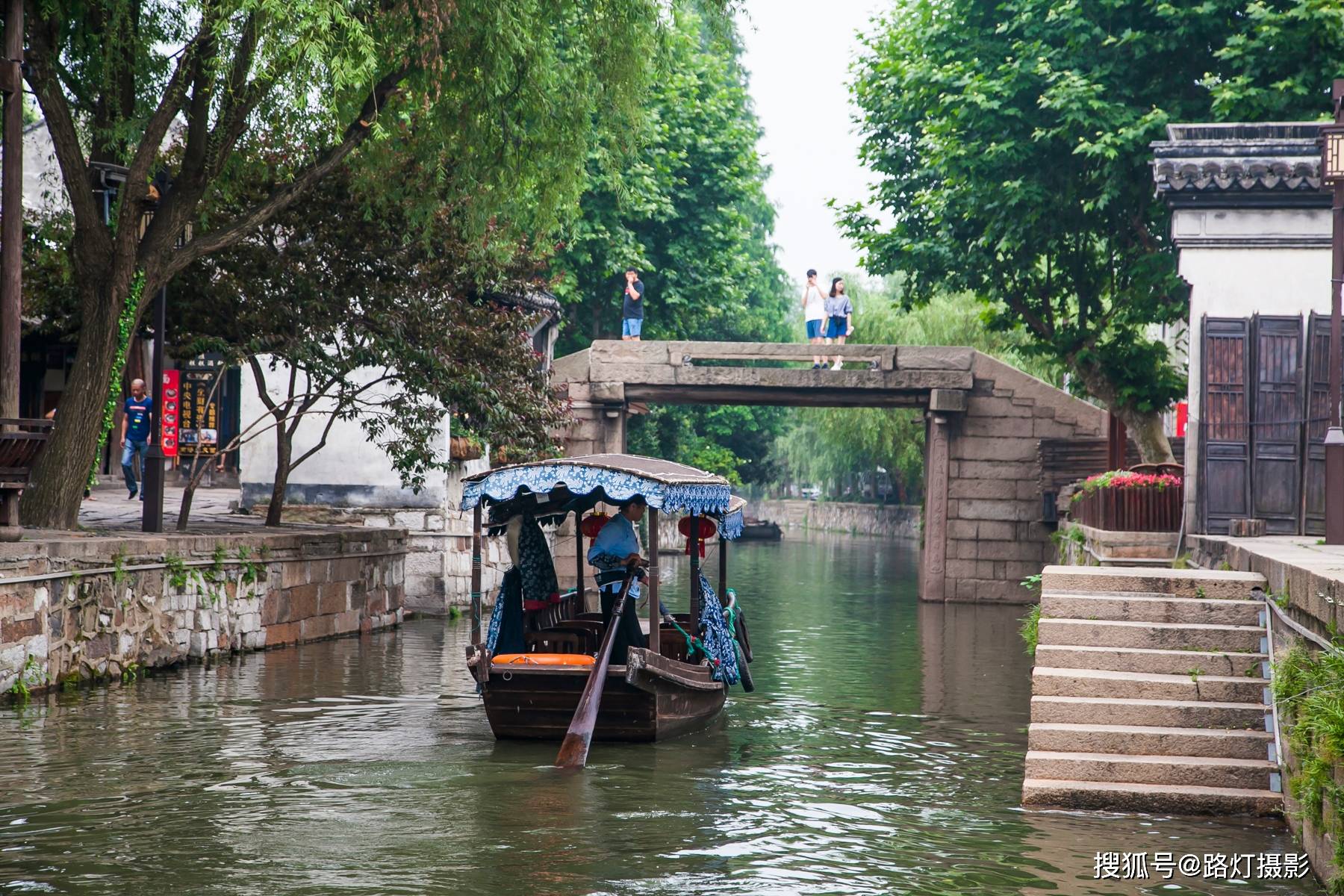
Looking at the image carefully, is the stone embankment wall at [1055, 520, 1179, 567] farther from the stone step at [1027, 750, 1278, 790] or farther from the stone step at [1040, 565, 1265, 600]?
the stone step at [1027, 750, 1278, 790]

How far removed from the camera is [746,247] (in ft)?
161

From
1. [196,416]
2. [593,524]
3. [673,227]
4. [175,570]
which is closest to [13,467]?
[175,570]

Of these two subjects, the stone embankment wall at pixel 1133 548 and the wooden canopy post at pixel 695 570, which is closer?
the wooden canopy post at pixel 695 570

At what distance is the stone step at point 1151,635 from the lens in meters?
10.1

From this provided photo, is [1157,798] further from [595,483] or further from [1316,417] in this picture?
[1316,417]

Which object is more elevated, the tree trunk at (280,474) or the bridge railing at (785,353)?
the bridge railing at (785,353)

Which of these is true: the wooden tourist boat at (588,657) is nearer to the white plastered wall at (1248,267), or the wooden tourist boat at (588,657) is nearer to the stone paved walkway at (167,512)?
the stone paved walkway at (167,512)

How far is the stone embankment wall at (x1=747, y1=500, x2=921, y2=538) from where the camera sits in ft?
179

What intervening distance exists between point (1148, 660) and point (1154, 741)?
84 cm

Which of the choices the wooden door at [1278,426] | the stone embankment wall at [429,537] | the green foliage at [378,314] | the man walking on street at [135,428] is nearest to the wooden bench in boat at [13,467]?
the green foliage at [378,314]

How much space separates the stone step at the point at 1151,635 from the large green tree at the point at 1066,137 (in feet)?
36.7

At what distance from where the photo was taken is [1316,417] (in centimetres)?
1574

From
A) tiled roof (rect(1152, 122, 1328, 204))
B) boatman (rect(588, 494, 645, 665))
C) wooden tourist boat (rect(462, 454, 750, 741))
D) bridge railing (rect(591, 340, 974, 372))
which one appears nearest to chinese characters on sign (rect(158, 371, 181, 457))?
bridge railing (rect(591, 340, 974, 372))

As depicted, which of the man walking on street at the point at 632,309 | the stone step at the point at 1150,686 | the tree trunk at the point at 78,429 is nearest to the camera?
the stone step at the point at 1150,686
